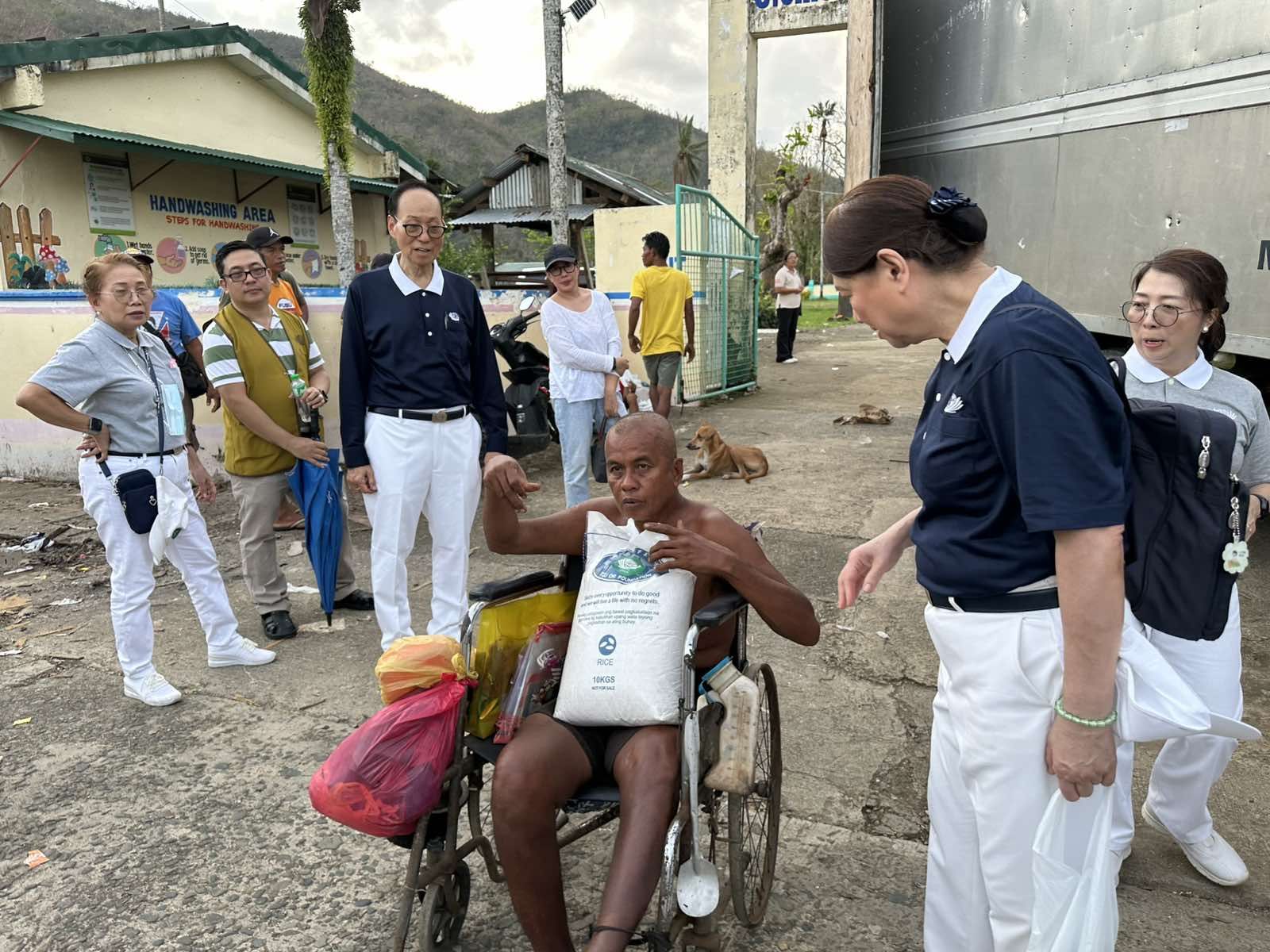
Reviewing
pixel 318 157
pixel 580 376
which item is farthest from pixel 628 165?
pixel 580 376

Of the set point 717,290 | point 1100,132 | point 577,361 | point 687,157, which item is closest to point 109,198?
point 717,290

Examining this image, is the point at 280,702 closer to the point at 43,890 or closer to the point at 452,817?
the point at 43,890

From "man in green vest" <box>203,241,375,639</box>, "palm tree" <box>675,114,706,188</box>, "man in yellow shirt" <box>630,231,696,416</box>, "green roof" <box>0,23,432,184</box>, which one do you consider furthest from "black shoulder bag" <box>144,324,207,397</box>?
"palm tree" <box>675,114,706,188</box>

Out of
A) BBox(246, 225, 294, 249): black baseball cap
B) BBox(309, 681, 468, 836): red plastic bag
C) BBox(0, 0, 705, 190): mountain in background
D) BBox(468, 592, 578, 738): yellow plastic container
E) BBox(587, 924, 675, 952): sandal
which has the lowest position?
BBox(587, 924, 675, 952): sandal

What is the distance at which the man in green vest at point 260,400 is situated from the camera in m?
4.12

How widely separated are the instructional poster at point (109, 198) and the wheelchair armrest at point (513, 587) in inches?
483

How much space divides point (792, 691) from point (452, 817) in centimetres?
185

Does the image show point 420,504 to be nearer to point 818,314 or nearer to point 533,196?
point 533,196

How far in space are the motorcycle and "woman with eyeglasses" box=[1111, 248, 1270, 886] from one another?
5307mm

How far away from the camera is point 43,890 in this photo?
8.32ft

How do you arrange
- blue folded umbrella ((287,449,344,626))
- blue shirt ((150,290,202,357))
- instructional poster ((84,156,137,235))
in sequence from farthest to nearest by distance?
instructional poster ((84,156,137,235))
blue shirt ((150,290,202,357))
blue folded umbrella ((287,449,344,626))

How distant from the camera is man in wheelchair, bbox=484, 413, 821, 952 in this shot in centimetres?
189

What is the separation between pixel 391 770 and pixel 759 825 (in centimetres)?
Result: 113

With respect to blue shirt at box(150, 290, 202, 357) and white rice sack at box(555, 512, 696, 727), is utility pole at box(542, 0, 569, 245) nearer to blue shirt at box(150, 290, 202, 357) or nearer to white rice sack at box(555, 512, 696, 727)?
blue shirt at box(150, 290, 202, 357)
